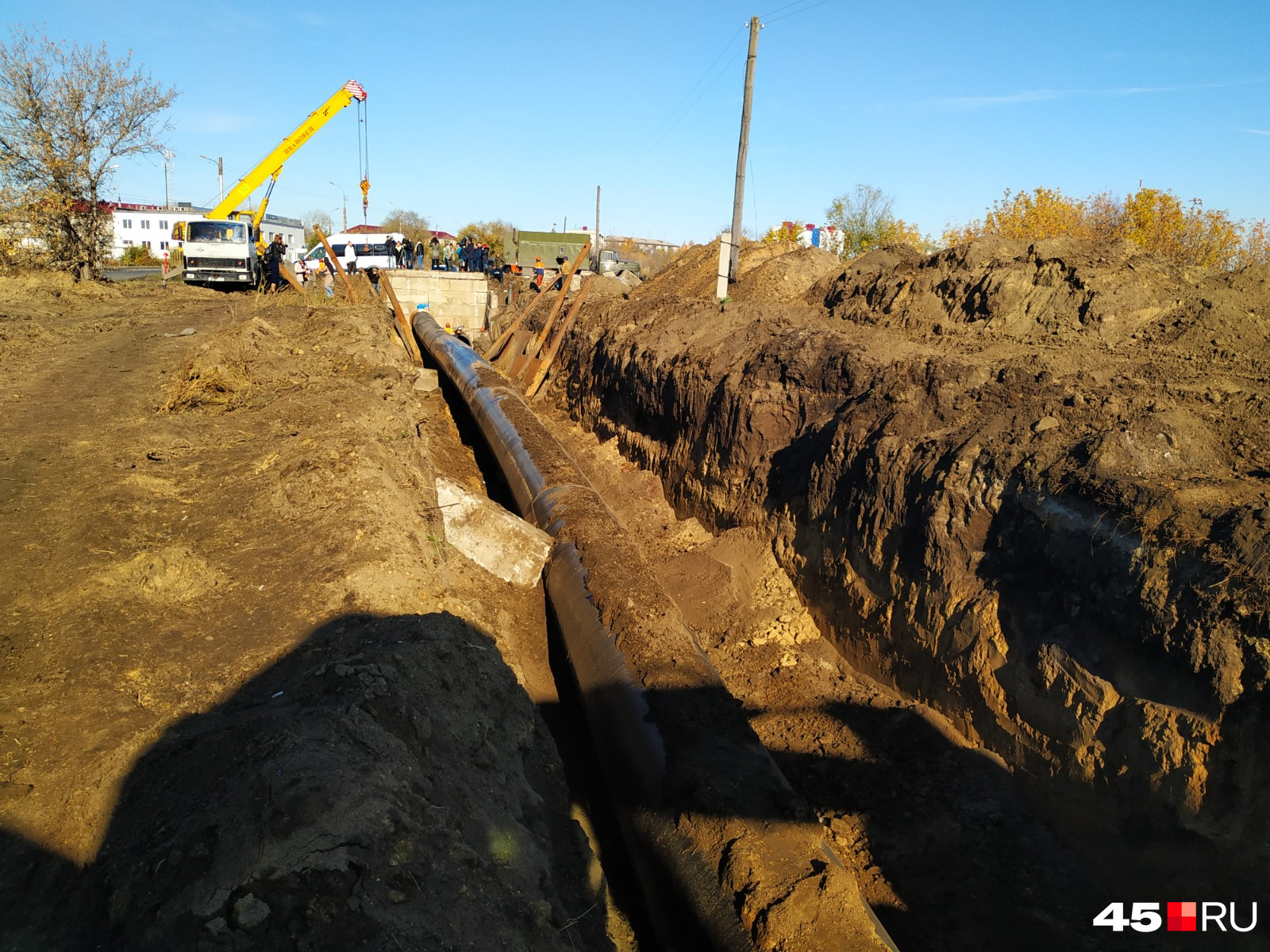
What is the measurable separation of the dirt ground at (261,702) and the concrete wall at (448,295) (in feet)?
49.2

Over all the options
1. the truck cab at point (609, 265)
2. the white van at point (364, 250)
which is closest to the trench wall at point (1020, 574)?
the truck cab at point (609, 265)

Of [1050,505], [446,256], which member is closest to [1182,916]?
[1050,505]

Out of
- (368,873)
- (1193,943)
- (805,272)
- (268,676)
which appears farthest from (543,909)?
(805,272)

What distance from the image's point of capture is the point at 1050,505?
4.99 metres

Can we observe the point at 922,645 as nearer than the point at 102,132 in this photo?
Yes

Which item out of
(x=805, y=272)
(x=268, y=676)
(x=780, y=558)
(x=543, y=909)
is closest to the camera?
(x=543, y=909)

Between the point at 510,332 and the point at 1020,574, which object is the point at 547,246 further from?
the point at 1020,574

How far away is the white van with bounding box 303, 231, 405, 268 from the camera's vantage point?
33219mm

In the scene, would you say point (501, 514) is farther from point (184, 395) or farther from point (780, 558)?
point (184, 395)

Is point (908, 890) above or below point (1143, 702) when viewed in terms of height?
below

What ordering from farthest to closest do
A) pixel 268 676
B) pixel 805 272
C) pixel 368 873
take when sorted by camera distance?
pixel 805 272 → pixel 268 676 → pixel 368 873

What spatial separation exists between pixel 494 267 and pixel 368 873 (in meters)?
35.1

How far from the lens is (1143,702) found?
4.11 metres

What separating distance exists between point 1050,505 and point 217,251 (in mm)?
26883
